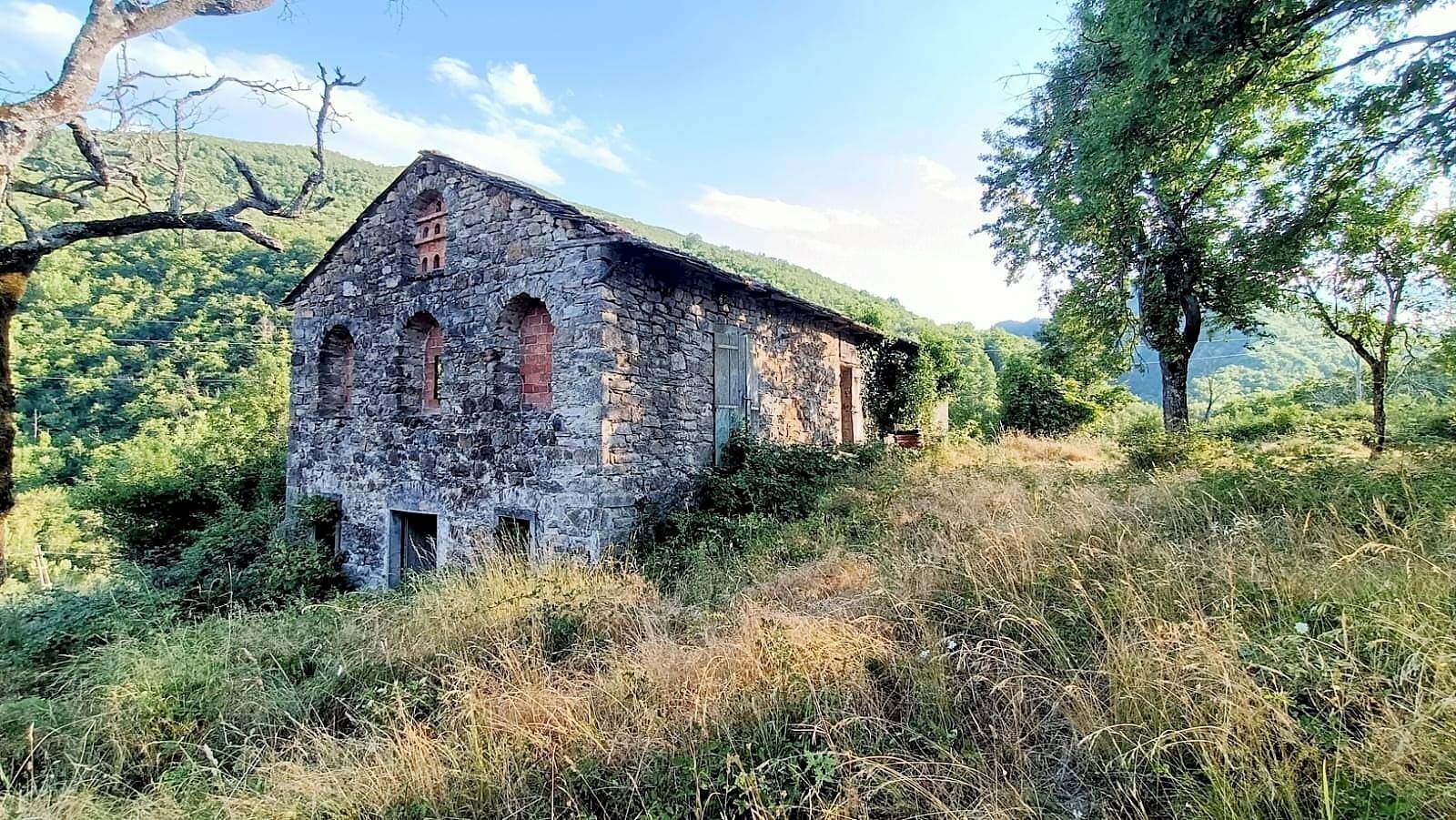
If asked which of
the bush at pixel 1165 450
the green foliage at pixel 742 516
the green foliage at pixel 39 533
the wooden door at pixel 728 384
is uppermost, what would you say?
the wooden door at pixel 728 384

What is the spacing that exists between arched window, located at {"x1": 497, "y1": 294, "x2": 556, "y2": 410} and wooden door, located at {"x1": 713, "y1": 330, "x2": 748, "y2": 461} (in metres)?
2.41

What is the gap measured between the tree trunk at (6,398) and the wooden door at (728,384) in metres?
7.05

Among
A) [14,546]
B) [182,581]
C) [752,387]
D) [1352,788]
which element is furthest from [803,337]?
[14,546]

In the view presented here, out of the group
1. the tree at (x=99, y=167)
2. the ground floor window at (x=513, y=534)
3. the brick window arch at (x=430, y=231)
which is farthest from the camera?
the brick window arch at (x=430, y=231)

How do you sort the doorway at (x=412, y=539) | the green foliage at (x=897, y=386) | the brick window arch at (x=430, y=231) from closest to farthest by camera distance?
the brick window arch at (x=430, y=231) < the doorway at (x=412, y=539) < the green foliage at (x=897, y=386)

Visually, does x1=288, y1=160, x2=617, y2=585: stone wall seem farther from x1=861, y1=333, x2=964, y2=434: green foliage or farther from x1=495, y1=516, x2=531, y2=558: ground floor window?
x1=861, y1=333, x2=964, y2=434: green foliage

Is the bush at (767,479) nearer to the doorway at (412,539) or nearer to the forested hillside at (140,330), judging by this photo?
the doorway at (412,539)

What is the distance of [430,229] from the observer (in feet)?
30.9

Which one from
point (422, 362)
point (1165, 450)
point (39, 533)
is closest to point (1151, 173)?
point (1165, 450)

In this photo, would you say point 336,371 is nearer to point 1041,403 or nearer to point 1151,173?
point 1151,173

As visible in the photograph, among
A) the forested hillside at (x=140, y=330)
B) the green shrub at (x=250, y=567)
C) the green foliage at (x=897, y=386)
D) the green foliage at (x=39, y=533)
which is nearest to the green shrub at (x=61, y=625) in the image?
the green shrub at (x=250, y=567)

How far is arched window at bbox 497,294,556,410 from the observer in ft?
26.8

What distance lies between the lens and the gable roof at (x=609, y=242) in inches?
290

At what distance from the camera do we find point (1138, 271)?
37.5 feet
